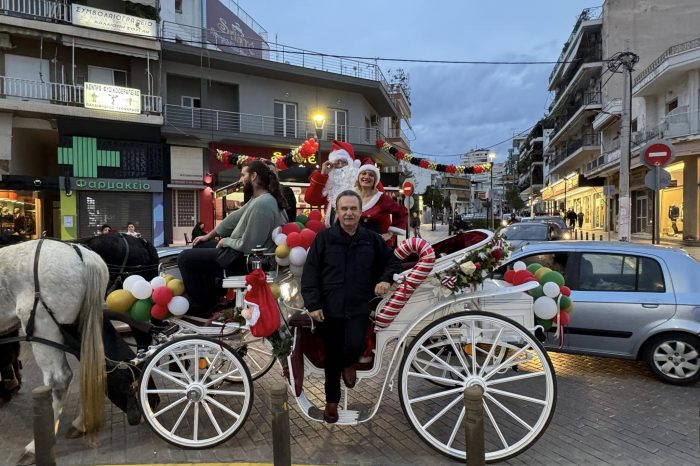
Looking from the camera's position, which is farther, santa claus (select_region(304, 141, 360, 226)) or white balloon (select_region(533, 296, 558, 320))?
santa claus (select_region(304, 141, 360, 226))

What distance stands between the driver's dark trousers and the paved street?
55cm

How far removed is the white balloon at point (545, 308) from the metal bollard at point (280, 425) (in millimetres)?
2588

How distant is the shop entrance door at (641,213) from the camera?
30.6 m

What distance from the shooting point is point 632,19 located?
1423 inches

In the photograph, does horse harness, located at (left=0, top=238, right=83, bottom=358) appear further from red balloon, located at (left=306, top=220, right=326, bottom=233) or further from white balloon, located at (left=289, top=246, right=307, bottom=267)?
red balloon, located at (left=306, top=220, right=326, bottom=233)

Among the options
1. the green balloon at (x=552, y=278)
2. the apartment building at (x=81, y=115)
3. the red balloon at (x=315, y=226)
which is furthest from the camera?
the apartment building at (x=81, y=115)

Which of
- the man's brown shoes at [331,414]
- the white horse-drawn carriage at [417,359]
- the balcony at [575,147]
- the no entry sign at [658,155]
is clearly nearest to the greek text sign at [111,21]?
the no entry sign at [658,155]

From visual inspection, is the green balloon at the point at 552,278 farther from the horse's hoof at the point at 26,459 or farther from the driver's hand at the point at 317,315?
the horse's hoof at the point at 26,459

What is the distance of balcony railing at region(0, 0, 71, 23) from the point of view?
19350mm

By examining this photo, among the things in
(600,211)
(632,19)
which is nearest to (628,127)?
(632,19)

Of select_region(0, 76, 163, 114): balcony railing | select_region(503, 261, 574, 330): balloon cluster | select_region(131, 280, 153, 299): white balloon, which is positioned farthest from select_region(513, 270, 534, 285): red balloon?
select_region(0, 76, 163, 114): balcony railing

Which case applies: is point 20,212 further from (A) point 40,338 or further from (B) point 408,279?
(B) point 408,279

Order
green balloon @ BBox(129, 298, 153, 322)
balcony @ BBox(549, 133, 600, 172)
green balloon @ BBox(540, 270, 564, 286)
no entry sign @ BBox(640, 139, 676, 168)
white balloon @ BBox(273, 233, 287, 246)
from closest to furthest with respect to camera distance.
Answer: white balloon @ BBox(273, 233, 287, 246)
green balloon @ BBox(129, 298, 153, 322)
green balloon @ BBox(540, 270, 564, 286)
no entry sign @ BBox(640, 139, 676, 168)
balcony @ BBox(549, 133, 600, 172)

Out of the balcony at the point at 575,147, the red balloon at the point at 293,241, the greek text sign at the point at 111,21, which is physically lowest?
the red balloon at the point at 293,241
